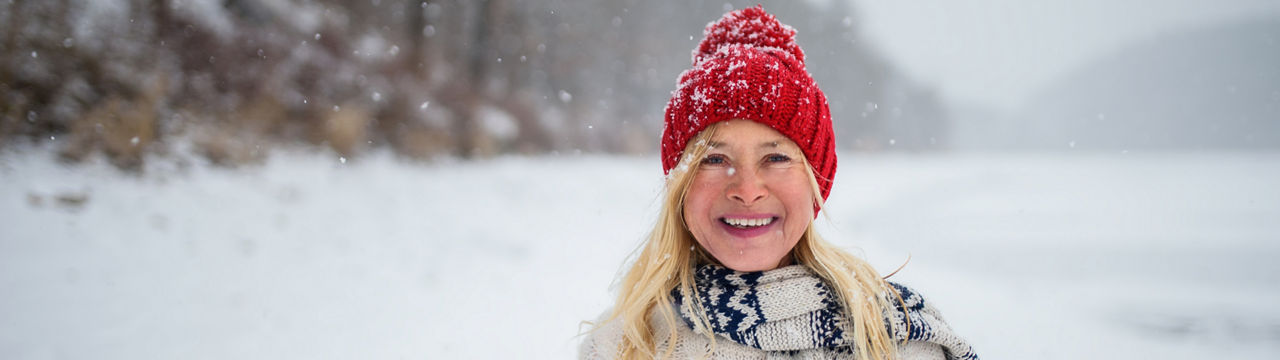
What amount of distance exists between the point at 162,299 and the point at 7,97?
15.4 feet

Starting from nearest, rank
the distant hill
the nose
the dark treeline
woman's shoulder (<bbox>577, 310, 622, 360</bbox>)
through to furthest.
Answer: the nose, woman's shoulder (<bbox>577, 310, 622, 360</bbox>), the dark treeline, the distant hill

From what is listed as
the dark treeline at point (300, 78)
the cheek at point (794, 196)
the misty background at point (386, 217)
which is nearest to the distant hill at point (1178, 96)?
the misty background at point (386, 217)

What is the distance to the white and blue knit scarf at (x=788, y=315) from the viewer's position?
1.46 meters

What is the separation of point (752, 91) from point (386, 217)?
646 cm

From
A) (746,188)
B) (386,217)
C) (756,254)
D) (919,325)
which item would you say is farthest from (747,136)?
(386,217)

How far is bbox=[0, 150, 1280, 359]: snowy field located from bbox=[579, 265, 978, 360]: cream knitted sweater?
1.46 ft

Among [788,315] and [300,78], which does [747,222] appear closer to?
[788,315]

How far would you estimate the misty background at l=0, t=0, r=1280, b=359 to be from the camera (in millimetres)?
3934

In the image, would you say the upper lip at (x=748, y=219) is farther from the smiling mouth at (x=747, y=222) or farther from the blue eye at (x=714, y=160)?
the blue eye at (x=714, y=160)

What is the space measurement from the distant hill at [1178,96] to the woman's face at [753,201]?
2327 centimetres

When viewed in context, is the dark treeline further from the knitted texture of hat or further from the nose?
the nose

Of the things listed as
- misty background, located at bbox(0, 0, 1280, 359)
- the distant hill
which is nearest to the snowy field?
misty background, located at bbox(0, 0, 1280, 359)

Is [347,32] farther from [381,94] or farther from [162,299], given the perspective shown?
[162,299]

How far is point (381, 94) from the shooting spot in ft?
38.3
